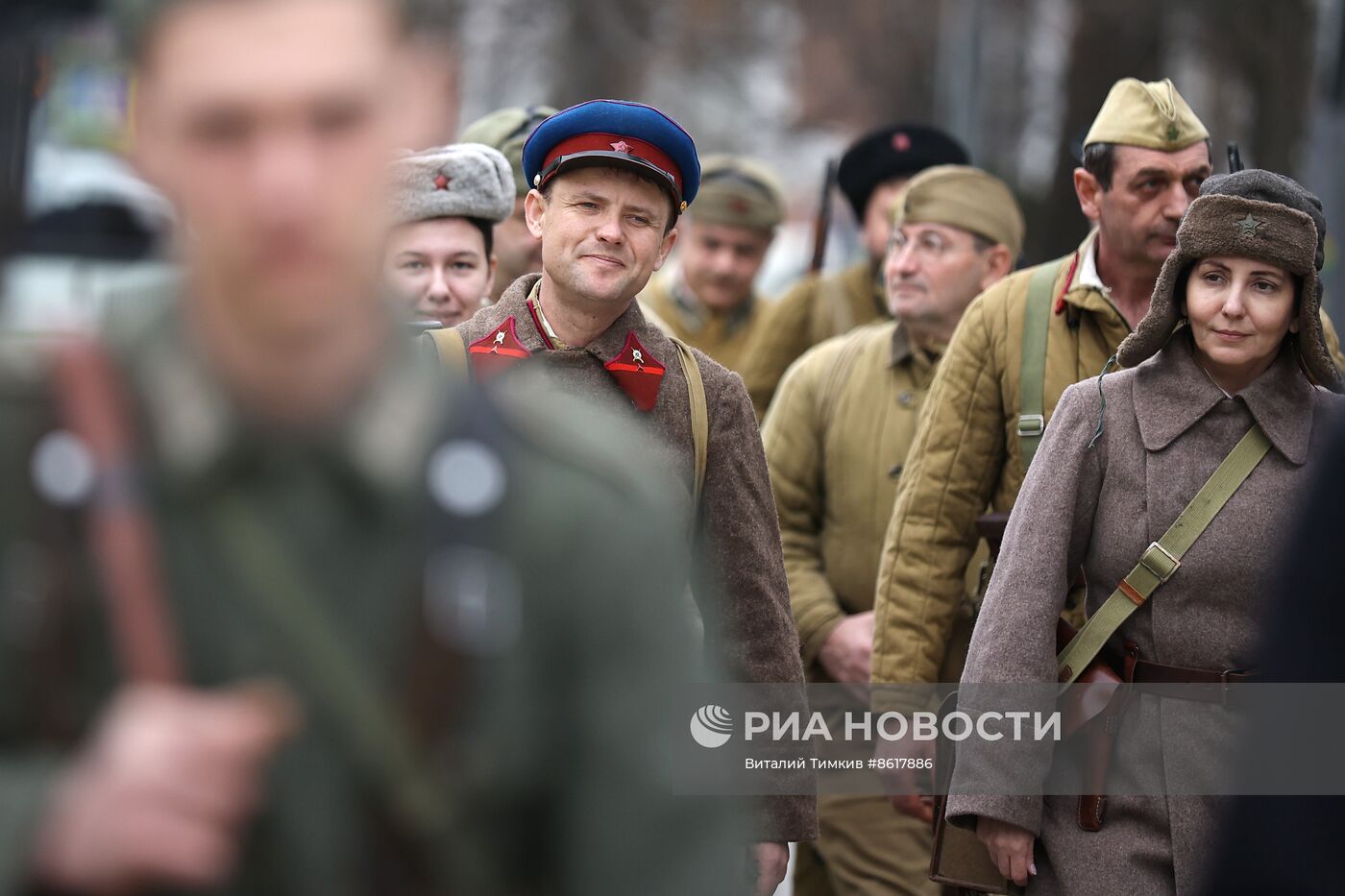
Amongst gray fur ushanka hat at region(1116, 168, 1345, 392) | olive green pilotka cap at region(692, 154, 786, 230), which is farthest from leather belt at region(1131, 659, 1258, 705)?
olive green pilotka cap at region(692, 154, 786, 230)

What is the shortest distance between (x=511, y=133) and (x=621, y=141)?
218 cm

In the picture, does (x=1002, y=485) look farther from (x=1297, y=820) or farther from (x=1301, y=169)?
(x=1301, y=169)

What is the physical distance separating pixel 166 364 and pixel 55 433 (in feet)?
0.36

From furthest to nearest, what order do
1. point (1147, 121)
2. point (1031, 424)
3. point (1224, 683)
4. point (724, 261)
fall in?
point (724, 261) → point (1147, 121) → point (1031, 424) → point (1224, 683)

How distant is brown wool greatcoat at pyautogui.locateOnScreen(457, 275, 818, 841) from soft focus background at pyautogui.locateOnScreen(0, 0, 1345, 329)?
2.62 ft

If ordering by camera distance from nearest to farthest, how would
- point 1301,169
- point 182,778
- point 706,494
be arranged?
point 182,778 → point 706,494 → point 1301,169

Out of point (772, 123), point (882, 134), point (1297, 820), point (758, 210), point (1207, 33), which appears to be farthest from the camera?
point (772, 123)

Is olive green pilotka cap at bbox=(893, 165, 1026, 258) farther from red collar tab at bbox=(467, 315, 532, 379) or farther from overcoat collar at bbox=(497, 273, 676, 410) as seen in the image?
red collar tab at bbox=(467, 315, 532, 379)

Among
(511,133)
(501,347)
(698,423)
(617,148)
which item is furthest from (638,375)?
(511,133)

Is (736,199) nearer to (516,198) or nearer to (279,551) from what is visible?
(516,198)

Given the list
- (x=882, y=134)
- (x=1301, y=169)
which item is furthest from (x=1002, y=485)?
(x=1301, y=169)

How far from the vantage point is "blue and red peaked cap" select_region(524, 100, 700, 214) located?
4.73 m

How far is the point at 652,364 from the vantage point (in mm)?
4676

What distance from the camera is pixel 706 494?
15.2ft
